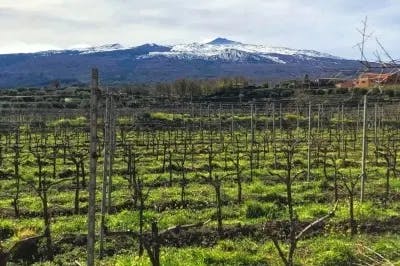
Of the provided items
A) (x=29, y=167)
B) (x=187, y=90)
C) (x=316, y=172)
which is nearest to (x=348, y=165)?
(x=316, y=172)

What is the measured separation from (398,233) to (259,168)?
12.4 meters

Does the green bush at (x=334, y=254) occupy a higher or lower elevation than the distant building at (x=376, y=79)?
lower

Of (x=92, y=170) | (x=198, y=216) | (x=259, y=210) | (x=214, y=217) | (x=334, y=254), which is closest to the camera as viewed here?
(x=92, y=170)

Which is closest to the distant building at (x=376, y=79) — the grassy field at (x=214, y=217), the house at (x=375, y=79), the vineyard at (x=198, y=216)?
the house at (x=375, y=79)

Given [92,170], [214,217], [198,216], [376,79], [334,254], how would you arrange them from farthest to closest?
[198,216]
[214,217]
[334,254]
[92,170]
[376,79]

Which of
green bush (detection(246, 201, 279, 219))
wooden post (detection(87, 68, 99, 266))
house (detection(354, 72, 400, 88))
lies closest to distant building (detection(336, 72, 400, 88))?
house (detection(354, 72, 400, 88))

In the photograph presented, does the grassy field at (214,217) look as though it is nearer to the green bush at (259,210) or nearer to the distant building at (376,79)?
the green bush at (259,210)

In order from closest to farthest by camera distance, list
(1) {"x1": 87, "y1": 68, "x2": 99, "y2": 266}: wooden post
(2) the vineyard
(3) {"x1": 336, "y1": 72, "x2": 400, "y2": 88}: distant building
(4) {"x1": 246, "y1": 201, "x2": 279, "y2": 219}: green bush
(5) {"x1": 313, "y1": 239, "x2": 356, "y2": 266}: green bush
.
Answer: (3) {"x1": 336, "y1": 72, "x2": 400, "y2": 88}: distant building → (1) {"x1": 87, "y1": 68, "x2": 99, "y2": 266}: wooden post → (2) the vineyard → (5) {"x1": 313, "y1": 239, "x2": 356, "y2": 266}: green bush → (4) {"x1": 246, "y1": 201, "x2": 279, "y2": 219}: green bush

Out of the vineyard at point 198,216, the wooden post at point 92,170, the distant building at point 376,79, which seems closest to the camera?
the distant building at point 376,79

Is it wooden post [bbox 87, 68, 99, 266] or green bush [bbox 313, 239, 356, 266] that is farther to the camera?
green bush [bbox 313, 239, 356, 266]

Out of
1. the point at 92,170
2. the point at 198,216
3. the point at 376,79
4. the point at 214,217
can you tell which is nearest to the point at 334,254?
the point at 214,217

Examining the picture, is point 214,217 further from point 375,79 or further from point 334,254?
point 375,79

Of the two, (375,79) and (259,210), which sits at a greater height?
(375,79)

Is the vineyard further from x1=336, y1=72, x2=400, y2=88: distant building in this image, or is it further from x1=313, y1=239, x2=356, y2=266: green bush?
x1=336, y1=72, x2=400, y2=88: distant building
